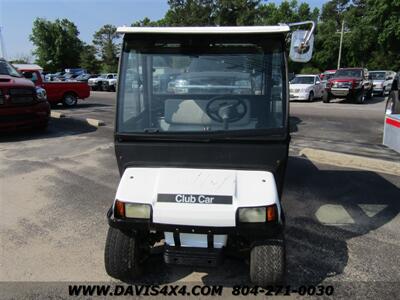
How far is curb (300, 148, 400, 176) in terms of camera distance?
641cm

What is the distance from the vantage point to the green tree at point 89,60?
62906mm

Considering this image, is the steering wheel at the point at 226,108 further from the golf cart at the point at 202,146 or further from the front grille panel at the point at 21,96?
the front grille panel at the point at 21,96

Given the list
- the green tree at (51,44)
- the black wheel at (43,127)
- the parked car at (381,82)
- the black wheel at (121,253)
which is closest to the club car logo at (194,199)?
the black wheel at (121,253)

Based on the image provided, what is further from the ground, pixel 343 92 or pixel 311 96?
pixel 343 92

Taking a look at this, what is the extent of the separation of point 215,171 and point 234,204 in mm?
401

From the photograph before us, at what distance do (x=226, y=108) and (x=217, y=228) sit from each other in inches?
41.1

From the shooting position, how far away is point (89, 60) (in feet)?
210

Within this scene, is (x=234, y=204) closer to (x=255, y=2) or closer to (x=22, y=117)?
(x=22, y=117)

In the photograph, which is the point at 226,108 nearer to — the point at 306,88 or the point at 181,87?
the point at 181,87

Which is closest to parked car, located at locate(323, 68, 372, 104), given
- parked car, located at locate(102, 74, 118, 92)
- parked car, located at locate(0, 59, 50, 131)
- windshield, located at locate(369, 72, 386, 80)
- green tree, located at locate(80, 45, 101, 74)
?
windshield, located at locate(369, 72, 386, 80)

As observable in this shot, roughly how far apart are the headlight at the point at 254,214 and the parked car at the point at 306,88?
18.2m

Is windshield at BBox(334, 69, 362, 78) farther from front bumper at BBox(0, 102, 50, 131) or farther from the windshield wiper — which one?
the windshield wiper

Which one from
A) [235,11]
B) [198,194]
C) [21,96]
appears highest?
[235,11]

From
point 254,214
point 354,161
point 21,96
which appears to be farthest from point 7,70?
point 254,214
